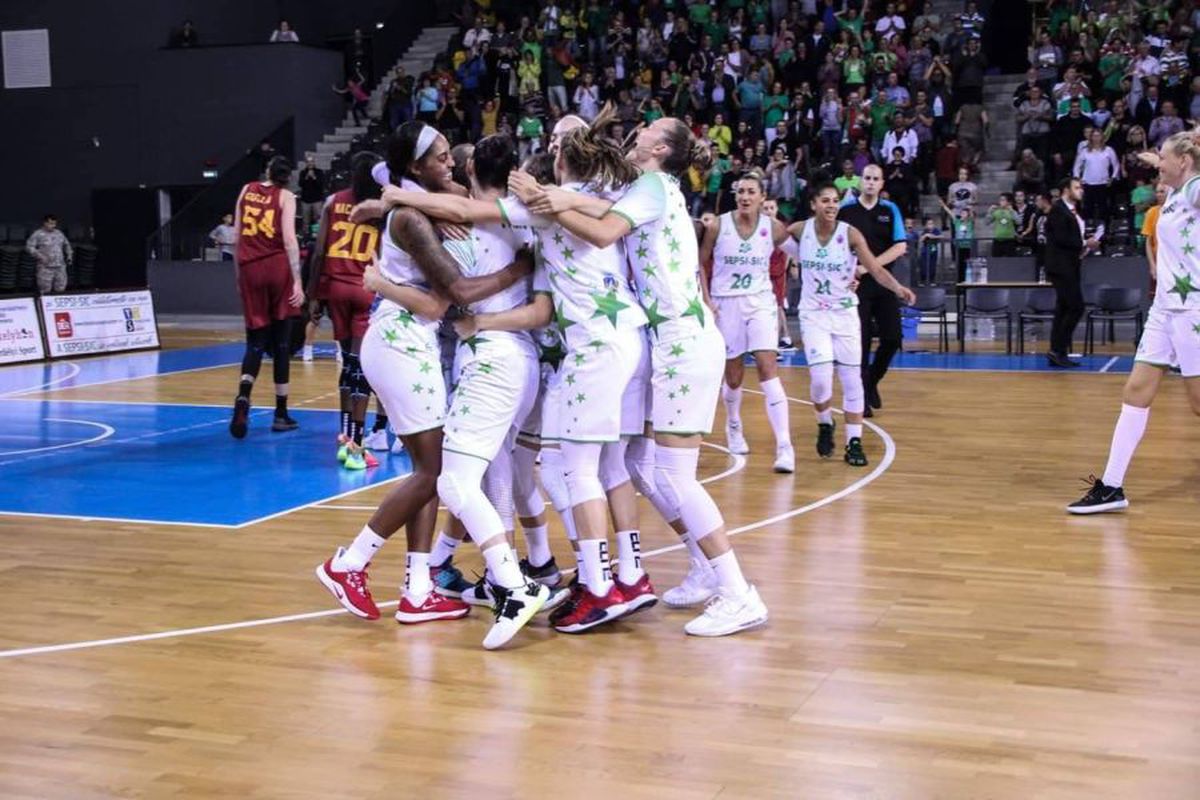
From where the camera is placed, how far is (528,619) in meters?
5.48

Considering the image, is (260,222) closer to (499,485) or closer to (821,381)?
(821,381)

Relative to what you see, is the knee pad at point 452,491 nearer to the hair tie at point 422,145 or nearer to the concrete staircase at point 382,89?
the hair tie at point 422,145

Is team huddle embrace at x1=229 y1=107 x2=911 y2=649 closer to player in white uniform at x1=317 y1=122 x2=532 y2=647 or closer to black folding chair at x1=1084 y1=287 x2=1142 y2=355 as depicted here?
player in white uniform at x1=317 y1=122 x2=532 y2=647

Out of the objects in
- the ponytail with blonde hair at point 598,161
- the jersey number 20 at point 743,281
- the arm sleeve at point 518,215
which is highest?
the ponytail with blonde hair at point 598,161

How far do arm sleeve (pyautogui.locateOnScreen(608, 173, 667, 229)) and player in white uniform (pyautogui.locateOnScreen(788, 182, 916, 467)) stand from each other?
14.3 feet

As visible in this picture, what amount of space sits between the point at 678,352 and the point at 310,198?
67.3ft

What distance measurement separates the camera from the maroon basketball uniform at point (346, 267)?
9.69 metres

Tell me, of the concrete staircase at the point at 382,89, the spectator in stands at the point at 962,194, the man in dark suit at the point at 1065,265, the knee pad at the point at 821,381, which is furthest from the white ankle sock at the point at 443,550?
the concrete staircase at the point at 382,89

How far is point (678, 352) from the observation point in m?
5.52

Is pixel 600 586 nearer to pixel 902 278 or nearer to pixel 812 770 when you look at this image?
pixel 812 770

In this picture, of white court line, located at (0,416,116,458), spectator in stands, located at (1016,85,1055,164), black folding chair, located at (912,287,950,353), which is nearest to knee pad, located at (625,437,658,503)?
white court line, located at (0,416,116,458)

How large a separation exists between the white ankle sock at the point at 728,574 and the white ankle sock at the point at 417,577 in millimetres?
1153

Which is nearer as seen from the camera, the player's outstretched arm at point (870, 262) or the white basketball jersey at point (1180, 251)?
the white basketball jersey at point (1180, 251)

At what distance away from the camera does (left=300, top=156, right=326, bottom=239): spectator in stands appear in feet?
79.8
